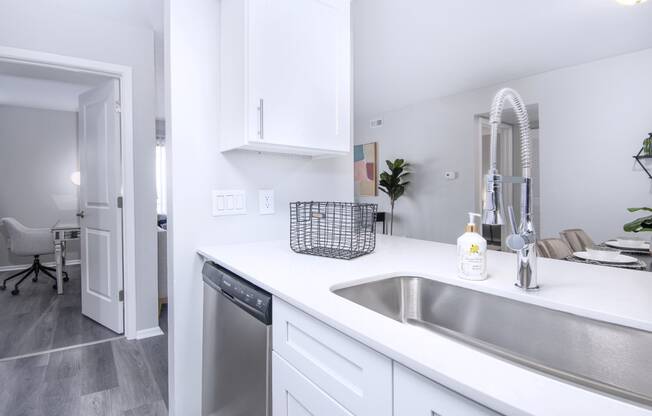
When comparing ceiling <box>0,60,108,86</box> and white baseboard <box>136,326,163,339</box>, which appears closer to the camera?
ceiling <box>0,60,108,86</box>

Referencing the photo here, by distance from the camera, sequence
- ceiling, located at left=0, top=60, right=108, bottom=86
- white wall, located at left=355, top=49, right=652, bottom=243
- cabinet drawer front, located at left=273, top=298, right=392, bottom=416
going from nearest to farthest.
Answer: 1. cabinet drawer front, located at left=273, top=298, right=392, bottom=416
2. ceiling, located at left=0, top=60, right=108, bottom=86
3. white wall, located at left=355, top=49, right=652, bottom=243

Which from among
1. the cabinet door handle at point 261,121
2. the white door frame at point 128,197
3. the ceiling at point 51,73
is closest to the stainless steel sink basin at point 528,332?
the cabinet door handle at point 261,121

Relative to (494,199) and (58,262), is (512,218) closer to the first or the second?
(494,199)

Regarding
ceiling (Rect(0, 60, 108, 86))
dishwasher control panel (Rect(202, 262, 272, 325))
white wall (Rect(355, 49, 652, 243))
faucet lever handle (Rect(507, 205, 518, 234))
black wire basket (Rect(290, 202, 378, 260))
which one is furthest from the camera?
white wall (Rect(355, 49, 652, 243))

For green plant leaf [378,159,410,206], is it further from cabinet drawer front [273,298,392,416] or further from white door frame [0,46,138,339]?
cabinet drawer front [273,298,392,416]

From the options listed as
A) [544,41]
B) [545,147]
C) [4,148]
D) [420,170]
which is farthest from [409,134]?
[4,148]

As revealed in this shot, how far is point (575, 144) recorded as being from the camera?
374 centimetres

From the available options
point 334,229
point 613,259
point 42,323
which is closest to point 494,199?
point 334,229

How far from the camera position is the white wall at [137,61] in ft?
7.76

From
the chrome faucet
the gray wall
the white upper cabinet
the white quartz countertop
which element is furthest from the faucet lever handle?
the gray wall

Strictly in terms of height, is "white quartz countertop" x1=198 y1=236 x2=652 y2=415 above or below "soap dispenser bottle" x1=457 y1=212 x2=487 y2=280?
below

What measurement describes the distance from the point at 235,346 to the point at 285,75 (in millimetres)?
1002

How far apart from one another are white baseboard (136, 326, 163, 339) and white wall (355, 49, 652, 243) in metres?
3.80

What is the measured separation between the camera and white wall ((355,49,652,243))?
3.38m
